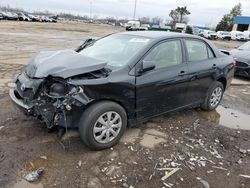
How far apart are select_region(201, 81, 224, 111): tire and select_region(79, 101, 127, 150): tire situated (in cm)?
239

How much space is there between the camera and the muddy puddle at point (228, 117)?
5598mm

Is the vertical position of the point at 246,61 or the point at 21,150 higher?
A: the point at 246,61

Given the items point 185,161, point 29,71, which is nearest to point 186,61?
point 185,161

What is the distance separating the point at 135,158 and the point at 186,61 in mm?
2106

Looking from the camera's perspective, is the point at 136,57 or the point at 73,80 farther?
the point at 136,57

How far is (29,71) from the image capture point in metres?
4.30

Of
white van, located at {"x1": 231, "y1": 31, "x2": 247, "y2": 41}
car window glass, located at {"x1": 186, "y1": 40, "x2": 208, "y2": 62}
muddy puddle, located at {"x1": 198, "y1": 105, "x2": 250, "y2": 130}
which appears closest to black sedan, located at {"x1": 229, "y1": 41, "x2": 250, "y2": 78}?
muddy puddle, located at {"x1": 198, "y1": 105, "x2": 250, "y2": 130}

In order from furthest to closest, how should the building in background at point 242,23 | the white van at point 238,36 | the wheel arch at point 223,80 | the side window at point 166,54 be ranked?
the building in background at point 242,23, the white van at point 238,36, the wheel arch at point 223,80, the side window at point 166,54

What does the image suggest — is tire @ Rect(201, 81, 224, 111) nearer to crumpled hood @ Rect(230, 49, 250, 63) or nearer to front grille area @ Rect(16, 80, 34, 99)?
front grille area @ Rect(16, 80, 34, 99)

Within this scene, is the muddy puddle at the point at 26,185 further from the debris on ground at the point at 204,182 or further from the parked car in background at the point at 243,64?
the parked car in background at the point at 243,64

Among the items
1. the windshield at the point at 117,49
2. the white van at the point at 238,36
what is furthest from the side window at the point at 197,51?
the white van at the point at 238,36

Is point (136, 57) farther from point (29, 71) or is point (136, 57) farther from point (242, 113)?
point (242, 113)

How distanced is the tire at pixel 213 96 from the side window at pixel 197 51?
66 centimetres

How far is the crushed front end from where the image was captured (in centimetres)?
367
